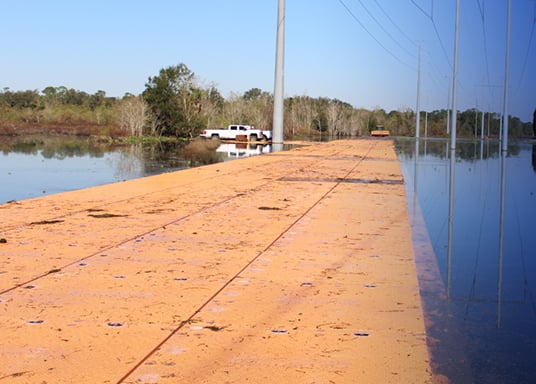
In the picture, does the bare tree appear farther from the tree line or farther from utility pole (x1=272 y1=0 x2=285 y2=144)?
utility pole (x1=272 y1=0 x2=285 y2=144)

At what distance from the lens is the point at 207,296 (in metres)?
6.50

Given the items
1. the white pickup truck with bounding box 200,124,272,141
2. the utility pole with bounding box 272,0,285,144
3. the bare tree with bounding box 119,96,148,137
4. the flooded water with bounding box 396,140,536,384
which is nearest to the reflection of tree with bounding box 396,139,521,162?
the utility pole with bounding box 272,0,285,144

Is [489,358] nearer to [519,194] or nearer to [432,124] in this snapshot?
[519,194]

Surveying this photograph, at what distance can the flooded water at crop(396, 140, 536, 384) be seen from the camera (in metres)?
4.95

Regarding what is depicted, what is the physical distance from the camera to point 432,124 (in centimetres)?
14438

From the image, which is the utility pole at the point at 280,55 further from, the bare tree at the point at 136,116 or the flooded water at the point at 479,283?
the flooded water at the point at 479,283

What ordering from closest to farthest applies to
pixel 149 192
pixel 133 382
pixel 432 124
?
pixel 133 382, pixel 149 192, pixel 432 124

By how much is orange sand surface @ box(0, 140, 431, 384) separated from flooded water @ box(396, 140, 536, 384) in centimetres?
24

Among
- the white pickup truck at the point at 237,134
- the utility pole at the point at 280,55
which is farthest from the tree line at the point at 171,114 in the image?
the utility pole at the point at 280,55

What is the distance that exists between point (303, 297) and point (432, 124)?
143 m

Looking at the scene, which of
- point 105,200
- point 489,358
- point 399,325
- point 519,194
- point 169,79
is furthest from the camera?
point 169,79

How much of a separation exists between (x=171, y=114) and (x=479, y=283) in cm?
6490

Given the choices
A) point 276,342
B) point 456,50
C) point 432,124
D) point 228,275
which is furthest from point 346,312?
point 432,124

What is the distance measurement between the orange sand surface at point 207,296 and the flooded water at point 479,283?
24cm
